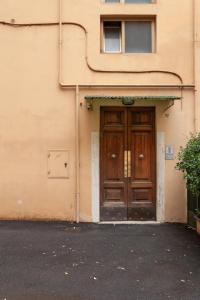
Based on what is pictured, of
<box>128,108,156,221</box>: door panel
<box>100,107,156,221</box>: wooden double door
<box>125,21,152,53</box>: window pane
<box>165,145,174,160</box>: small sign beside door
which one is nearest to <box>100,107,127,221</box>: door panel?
<box>100,107,156,221</box>: wooden double door

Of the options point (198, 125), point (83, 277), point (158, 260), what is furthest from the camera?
point (198, 125)

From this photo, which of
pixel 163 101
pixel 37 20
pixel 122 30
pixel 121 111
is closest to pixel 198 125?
pixel 163 101

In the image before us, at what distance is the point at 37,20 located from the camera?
9422 millimetres

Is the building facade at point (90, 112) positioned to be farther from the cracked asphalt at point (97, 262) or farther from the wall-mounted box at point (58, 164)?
the cracked asphalt at point (97, 262)

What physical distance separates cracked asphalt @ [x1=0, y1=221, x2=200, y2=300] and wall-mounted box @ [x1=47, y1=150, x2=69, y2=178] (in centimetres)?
109

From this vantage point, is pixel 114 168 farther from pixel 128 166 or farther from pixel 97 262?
pixel 97 262

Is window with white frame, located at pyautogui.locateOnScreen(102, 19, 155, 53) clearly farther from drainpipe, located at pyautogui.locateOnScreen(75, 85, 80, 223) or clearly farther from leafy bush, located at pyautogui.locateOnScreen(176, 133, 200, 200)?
leafy bush, located at pyautogui.locateOnScreen(176, 133, 200, 200)

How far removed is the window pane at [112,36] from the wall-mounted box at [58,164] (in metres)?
2.61

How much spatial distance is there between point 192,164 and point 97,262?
2.71 meters

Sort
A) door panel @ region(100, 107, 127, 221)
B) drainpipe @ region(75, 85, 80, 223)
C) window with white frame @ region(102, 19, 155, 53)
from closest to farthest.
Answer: drainpipe @ region(75, 85, 80, 223) → door panel @ region(100, 107, 127, 221) → window with white frame @ region(102, 19, 155, 53)

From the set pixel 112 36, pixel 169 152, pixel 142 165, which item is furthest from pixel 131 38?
pixel 142 165

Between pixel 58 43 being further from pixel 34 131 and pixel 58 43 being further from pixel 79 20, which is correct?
pixel 34 131

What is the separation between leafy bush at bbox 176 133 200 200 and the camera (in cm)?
778

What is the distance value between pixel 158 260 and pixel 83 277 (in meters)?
1.41
